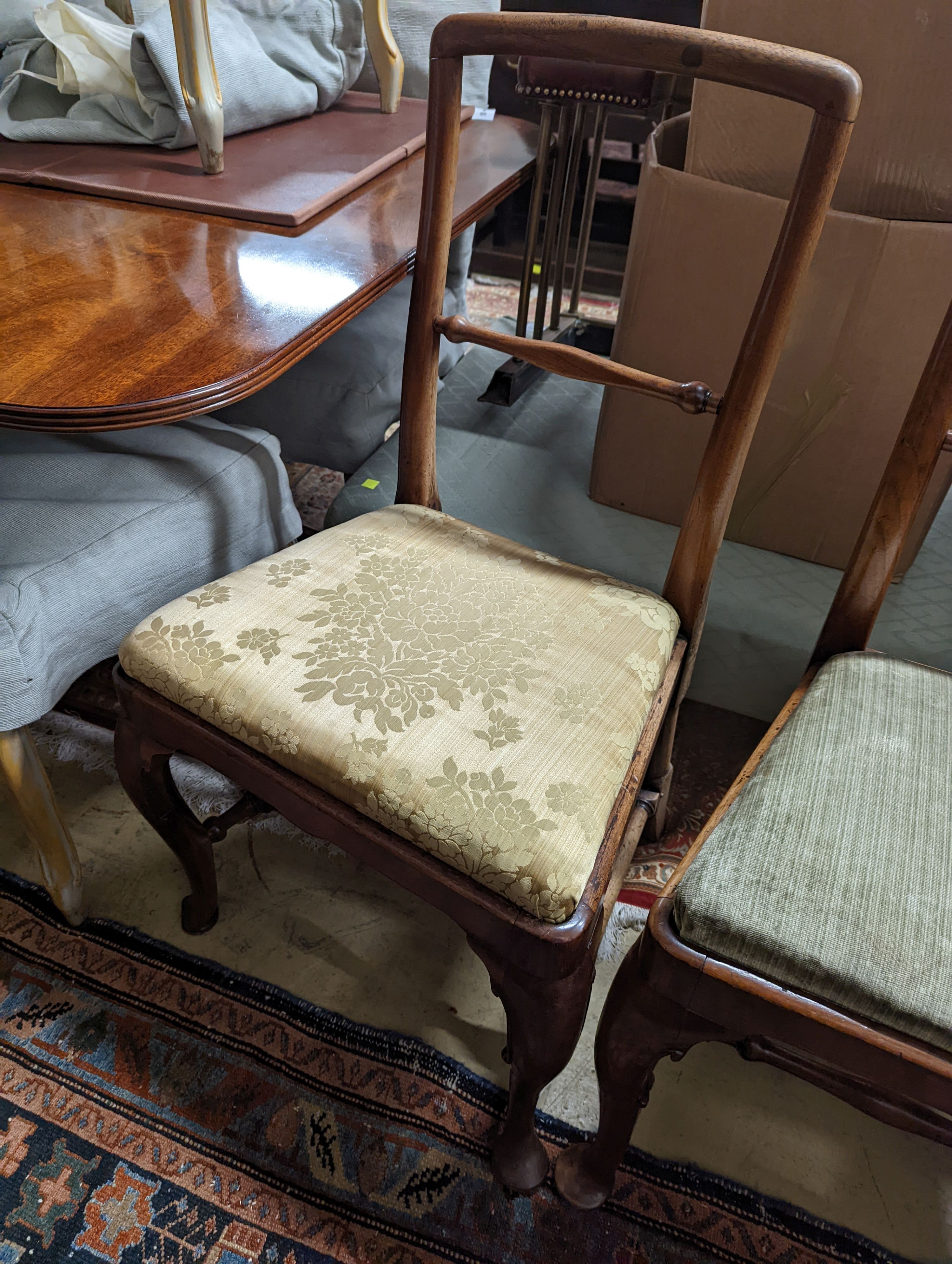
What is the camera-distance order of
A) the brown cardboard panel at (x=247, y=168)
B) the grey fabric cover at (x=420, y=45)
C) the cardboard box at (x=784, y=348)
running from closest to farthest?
the cardboard box at (x=784, y=348) → the brown cardboard panel at (x=247, y=168) → the grey fabric cover at (x=420, y=45)

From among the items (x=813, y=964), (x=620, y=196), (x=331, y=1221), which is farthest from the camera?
(x=620, y=196)

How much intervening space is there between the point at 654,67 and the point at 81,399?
609 mm

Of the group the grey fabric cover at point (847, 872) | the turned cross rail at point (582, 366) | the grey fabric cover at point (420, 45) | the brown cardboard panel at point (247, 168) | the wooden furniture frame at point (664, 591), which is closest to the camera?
the grey fabric cover at point (847, 872)

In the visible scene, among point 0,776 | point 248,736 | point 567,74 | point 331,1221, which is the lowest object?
point 331,1221

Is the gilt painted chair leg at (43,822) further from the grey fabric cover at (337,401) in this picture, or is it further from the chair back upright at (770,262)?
the grey fabric cover at (337,401)

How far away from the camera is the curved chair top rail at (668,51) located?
0.69 meters

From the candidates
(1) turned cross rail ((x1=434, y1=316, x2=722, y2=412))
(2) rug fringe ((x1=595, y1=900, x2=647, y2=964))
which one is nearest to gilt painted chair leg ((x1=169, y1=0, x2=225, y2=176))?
(1) turned cross rail ((x1=434, y1=316, x2=722, y2=412))

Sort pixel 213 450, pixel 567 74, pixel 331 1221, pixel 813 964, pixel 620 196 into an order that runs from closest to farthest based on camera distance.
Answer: pixel 813 964
pixel 331 1221
pixel 213 450
pixel 567 74
pixel 620 196

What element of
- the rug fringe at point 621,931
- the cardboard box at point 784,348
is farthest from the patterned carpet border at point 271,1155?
the cardboard box at point 784,348

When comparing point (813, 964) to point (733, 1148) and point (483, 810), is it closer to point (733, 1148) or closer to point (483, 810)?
point (483, 810)

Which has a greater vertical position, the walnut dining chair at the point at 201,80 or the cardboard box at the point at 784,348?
the walnut dining chair at the point at 201,80

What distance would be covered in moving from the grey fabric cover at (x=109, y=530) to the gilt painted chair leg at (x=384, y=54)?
2.81 feet

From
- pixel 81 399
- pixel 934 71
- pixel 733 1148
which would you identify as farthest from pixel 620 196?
pixel 733 1148

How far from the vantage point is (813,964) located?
0.61m
